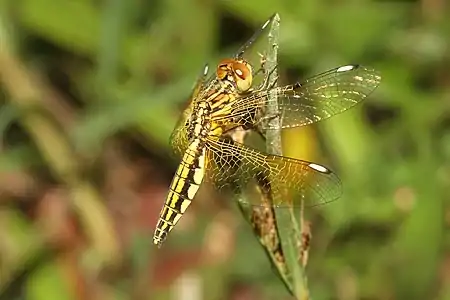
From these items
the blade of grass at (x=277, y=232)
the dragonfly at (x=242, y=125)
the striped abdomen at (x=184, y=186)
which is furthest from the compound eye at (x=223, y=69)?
the blade of grass at (x=277, y=232)

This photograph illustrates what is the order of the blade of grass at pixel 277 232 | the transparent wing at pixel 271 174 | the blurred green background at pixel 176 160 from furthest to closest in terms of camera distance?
the blurred green background at pixel 176 160 → the transparent wing at pixel 271 174 → the blade of grass at pixel 277 232

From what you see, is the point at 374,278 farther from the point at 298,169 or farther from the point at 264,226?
the point at 264,226

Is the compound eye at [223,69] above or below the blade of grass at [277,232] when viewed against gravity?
above

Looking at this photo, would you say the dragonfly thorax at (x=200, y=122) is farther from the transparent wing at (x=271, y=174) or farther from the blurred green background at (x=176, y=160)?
the blurred green background at (x=176, y=160)

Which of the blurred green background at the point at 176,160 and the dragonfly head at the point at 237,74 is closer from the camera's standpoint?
the dragonfly head at the point at 237,74

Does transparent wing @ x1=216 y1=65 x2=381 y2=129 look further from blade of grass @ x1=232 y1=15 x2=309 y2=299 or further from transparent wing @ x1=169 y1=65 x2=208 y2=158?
blade of grass @ x1=232 y1=15 x2=309 y2=299

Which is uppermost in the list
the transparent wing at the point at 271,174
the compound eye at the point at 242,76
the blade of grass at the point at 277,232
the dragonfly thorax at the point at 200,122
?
the compound eye at the point at 242,76

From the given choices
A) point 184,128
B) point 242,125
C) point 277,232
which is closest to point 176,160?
point 184,128

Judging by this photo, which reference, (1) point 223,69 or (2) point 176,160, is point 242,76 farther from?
(2) point 176,160
